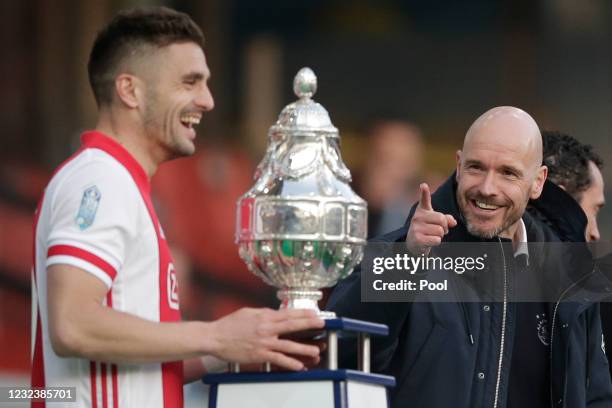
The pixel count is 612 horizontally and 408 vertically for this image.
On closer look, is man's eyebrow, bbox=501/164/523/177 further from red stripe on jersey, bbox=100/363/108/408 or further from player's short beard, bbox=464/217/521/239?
red stripe on jersey, bbox=100/363/108/408

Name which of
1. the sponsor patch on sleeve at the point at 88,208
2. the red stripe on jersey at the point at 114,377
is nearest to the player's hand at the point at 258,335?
the red stripe on jersey at the point at 114,377

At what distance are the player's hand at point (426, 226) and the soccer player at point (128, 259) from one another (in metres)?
0.51

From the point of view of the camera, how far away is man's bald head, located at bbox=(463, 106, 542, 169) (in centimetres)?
505

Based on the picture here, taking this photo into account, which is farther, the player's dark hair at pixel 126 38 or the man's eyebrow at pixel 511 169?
the man's eyebrow at pixel 511 169

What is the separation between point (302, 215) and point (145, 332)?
52cm

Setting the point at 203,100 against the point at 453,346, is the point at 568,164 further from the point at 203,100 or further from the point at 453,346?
the point at 203,100

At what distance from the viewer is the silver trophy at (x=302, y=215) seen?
422 cm

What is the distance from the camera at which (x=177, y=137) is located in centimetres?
441

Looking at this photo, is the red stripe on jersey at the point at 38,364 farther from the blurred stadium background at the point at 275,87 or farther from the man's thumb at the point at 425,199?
the blurred stadium background at the point at 275,87

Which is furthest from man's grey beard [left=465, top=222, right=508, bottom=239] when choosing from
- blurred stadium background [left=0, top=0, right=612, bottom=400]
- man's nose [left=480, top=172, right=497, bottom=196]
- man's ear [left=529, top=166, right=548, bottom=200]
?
blurred stadium background [left=0, top=0, right=612, bottom=400]

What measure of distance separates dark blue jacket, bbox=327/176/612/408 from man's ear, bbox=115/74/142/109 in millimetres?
904

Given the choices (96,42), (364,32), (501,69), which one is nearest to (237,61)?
(364,32)

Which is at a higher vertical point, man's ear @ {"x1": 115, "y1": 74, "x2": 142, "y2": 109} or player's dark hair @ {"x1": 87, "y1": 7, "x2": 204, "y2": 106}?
player's dark hair @ {"x1": 87, "y1": 7, "x2": 204, "y2": 106}

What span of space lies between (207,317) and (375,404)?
684cm
